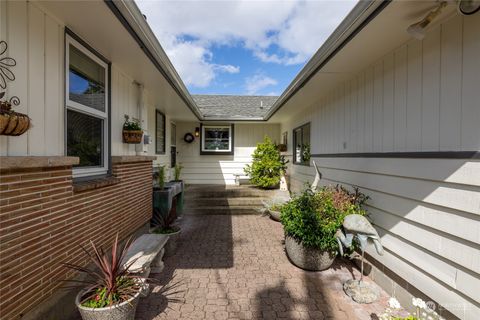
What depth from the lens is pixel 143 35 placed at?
9.53 feet

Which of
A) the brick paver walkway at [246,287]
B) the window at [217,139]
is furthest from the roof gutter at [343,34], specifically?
the window at [217,139]

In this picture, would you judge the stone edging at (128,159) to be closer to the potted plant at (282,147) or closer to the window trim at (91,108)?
the window trim at (91,108)

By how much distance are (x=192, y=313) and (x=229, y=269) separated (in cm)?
106

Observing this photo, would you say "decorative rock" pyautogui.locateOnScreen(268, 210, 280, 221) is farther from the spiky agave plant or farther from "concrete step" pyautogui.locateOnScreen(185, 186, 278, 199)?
the spiky agave plant

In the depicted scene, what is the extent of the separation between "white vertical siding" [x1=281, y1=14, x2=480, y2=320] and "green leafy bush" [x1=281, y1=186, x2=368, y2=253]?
322 mm

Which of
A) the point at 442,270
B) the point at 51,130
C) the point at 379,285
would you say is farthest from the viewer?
the point at 379,285

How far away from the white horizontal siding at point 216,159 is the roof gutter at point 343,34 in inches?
204

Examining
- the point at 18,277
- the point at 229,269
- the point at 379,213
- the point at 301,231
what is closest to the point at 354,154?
the point at 379,213

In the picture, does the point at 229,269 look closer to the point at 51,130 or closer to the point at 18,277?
the point at 18,277

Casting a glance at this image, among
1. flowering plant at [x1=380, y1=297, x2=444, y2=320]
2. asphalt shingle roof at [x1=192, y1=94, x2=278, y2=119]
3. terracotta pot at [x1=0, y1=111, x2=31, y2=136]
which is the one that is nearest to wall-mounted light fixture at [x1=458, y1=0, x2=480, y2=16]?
flowering plant at [x1=380, y1=297, x2=444, y2=320]

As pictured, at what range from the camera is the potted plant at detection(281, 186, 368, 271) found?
11.2ft

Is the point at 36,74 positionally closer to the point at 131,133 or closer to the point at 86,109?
the point at 86,109

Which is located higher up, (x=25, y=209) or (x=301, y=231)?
(x=25, y=209)

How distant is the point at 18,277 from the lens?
201 cm
